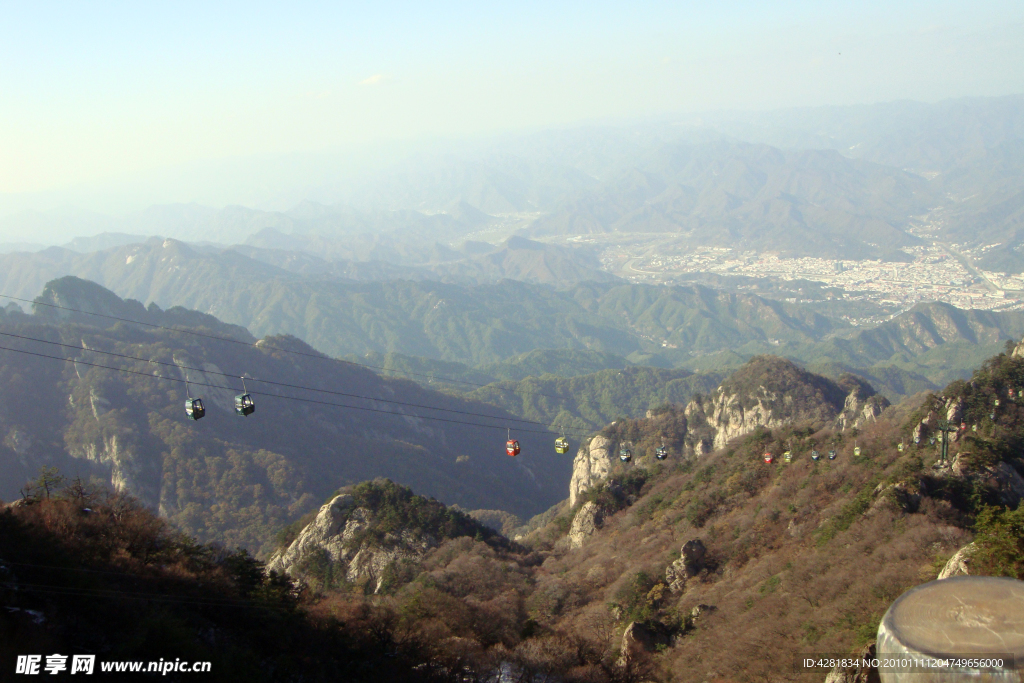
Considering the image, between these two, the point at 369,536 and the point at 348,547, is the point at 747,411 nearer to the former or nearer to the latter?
the point at 369,536

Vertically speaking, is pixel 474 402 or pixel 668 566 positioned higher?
pixel 668 566

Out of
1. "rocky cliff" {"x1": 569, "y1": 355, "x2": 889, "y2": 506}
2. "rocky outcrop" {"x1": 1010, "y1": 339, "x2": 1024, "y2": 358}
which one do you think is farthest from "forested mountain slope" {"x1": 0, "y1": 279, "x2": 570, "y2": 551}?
"rocky outcrop" {"x1": 1010, "y1": 339, "x2": 1024, "y2": 358}

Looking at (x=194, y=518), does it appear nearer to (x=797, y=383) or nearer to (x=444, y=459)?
(x=444, y=459)

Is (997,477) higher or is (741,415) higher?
(997,477)

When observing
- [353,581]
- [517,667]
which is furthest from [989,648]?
[353,581]

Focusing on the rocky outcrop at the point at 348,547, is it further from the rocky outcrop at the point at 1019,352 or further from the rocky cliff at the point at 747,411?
the rocky outcrop at the point at 1019,352

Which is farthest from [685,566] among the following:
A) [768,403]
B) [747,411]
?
[768,403]

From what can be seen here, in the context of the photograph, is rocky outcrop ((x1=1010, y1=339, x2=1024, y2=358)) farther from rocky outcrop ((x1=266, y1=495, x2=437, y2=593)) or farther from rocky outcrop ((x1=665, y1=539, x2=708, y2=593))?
rocky outcrop ((x1=266, y1=495, x2=437, y2=593))
